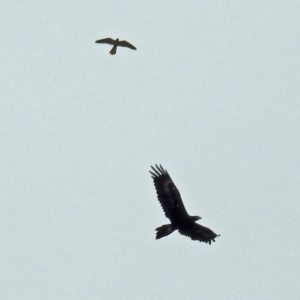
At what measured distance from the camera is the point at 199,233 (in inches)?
1252

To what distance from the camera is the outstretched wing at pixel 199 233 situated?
31.7 metres

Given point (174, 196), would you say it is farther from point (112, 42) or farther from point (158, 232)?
point (112, 42)

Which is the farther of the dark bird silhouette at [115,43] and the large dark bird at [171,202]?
the dark bird silhouette at [115,43]

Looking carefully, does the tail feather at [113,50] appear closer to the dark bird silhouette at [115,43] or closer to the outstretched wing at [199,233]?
the dark bird silhouette at [115,43]

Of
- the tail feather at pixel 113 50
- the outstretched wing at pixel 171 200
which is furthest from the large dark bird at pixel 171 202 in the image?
the tail feather at pixel 113 50

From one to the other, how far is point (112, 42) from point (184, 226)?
10597 mm

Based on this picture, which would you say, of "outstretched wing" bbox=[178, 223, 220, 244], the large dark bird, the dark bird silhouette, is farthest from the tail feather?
"outstretched wing" bbox=[178, 223, 220, 244]

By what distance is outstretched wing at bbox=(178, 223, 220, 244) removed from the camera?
31.7m

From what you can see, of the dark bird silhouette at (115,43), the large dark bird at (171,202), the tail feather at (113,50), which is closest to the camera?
the large dark bird at (171,202)

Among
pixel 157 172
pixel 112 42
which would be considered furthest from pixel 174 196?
pixel 112 42

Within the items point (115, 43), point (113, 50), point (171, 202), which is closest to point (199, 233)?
point (171, 202)

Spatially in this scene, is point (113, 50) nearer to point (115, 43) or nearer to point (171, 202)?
point (115, 43)

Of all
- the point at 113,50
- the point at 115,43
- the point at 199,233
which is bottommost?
the point at 199,233

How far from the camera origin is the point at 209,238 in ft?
104
